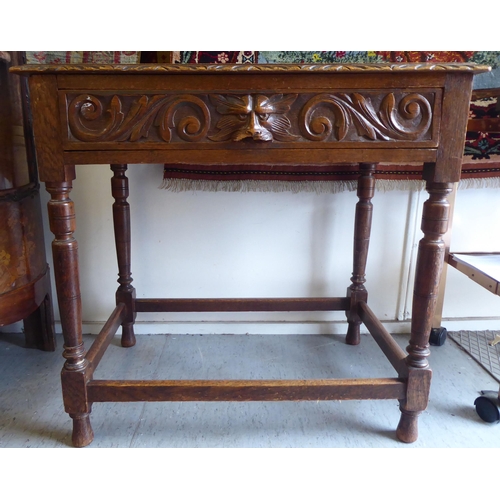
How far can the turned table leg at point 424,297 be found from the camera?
882 millimetres

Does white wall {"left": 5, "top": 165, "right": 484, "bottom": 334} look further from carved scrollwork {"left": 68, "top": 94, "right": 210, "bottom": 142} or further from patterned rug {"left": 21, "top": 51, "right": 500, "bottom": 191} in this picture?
carved scrollwork {"left": 68, "top": 94, "right": 210, "bottom": 142}

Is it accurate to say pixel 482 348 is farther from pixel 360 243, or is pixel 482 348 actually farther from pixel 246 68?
pixel 246 68

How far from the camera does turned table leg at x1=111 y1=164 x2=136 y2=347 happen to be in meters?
1.30

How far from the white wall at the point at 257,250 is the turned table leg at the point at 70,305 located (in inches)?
21.5

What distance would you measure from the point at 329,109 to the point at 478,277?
64 centimetres

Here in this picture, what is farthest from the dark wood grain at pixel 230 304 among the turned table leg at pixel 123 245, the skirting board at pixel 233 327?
the skirting board at pixel 233 327

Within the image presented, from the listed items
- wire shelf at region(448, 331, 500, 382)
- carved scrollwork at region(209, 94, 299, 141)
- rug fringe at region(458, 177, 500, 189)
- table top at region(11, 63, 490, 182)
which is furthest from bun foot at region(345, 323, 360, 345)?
carved scrollwork at region(209, 94, 299, 141)

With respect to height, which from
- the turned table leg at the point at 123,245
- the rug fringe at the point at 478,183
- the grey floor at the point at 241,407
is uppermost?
the rug fringe at the point at 478,183

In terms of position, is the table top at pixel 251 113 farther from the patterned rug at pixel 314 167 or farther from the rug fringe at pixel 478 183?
the rug fringe at pixel 478 183

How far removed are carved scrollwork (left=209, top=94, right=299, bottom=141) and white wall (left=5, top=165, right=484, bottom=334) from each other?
589 millimetres

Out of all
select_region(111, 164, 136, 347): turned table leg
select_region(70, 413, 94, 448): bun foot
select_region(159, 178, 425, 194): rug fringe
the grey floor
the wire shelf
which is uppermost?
select_region(159, 178, 425, 194): rug fringe

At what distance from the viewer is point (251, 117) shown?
0.82 metres

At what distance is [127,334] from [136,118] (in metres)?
0.82

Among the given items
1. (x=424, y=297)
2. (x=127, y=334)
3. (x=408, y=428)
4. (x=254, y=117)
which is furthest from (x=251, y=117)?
(x=127, y=334)
